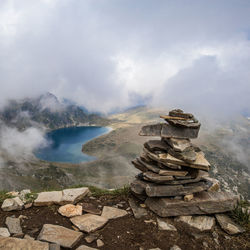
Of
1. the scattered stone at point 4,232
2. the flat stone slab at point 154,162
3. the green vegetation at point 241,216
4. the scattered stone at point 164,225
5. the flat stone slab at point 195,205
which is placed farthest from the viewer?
the flat stone slab at point 154,162

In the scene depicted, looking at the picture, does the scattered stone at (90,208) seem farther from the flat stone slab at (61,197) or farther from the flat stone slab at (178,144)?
the flat stone slab at (178,144)

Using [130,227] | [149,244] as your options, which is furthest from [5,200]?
[149,244]

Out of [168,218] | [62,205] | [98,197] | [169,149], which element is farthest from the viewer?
[98,197]

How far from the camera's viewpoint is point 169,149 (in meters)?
11.4

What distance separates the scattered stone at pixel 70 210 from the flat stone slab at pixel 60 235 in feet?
3.80

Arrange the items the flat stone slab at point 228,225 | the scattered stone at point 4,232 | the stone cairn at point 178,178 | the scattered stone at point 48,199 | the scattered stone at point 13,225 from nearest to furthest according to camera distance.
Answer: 1. the scattered stone at point 4,232
2. the scattered stone at point 13,225
3. the flat stone slab at point 228,225
4. the stone cairn at point 178,178
5. the scattered stone at point 48,199

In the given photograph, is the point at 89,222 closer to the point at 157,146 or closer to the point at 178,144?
the point at 157,146

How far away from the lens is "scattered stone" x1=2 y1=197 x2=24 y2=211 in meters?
9.76

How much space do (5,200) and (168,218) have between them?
9.05 m

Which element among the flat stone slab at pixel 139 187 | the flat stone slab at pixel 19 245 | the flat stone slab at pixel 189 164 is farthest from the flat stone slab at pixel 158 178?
the flat stone slab at pixel 19 245

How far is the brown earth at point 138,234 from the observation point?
7959 mm

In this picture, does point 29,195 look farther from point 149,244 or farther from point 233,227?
point 233,227

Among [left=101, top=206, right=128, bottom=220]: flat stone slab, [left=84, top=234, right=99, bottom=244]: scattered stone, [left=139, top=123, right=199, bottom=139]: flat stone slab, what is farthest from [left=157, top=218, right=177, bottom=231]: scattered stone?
[left=139, top=123, right=199, bottom=139]: flat stone slab

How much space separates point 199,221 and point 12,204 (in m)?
9.95
